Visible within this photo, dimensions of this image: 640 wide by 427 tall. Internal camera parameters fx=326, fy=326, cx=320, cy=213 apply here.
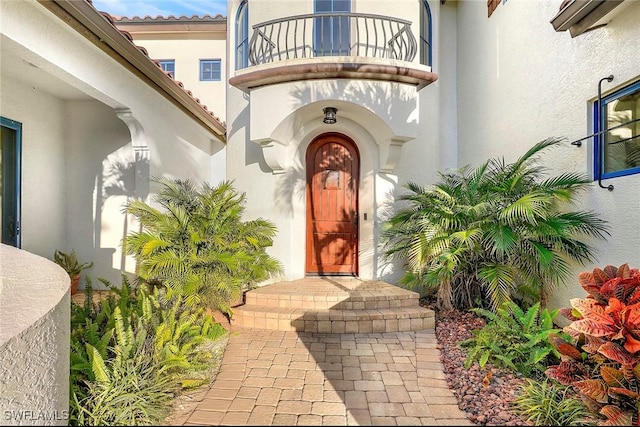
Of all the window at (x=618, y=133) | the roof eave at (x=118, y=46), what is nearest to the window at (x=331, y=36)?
Result: the roof eave at (x=118, y=46)

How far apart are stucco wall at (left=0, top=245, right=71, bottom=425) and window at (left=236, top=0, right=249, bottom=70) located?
20.7 feet

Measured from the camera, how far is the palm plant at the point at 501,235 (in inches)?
184

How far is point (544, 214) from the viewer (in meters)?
4.65

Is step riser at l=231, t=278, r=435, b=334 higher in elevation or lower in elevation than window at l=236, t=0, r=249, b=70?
lower

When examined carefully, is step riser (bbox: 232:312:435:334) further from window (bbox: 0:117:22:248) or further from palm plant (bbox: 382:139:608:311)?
window (bbox: 0:117:22:248)

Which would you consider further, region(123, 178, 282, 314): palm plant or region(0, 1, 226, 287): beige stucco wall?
region(0, 1, 226, 287): beige stucco wall

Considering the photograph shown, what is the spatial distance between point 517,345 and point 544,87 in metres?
4.47

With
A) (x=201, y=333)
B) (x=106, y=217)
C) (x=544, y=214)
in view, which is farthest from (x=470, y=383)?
(x=106, y=217)

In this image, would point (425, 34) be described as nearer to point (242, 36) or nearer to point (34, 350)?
point (242, 36)

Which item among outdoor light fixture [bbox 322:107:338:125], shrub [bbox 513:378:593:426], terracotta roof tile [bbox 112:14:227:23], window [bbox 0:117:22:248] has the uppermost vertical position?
terracotta roof tile [bbox 112:14:227:23]

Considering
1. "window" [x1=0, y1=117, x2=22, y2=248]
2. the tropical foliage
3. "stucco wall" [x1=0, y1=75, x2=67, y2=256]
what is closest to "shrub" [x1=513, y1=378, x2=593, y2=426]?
the tropical foliage

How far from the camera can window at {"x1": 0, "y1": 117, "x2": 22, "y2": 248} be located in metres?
5.76

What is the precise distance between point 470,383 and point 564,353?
1.01 meters

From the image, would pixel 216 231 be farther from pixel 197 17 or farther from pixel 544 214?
pixel 197 17
